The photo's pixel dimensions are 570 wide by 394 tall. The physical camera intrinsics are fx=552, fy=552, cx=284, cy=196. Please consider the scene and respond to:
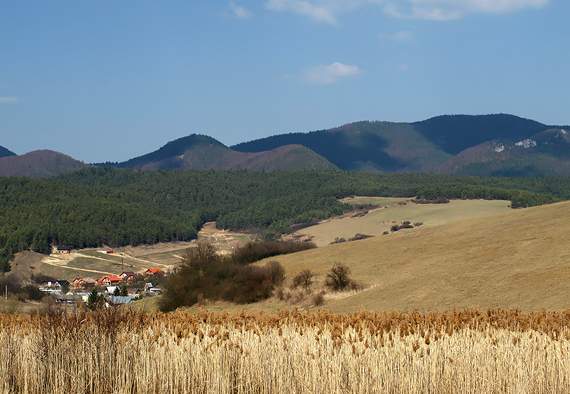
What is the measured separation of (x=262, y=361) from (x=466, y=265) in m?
25.5

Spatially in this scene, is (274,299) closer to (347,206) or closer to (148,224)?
(347,206)

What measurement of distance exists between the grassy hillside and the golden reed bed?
520 inches

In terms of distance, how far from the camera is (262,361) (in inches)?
363

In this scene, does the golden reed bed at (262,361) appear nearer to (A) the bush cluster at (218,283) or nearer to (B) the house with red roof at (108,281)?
(A) the bush cluster at (218,283)

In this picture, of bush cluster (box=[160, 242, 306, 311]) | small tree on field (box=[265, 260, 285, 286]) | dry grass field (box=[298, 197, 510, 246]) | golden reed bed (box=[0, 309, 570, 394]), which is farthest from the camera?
dry grass field (box=[298, 197, 510, 246])

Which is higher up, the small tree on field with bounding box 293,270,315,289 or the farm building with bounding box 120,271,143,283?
the small tree on field with bounding box 293,270,315,289

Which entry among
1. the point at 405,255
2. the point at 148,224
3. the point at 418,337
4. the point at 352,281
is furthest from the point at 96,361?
the point at 148,224

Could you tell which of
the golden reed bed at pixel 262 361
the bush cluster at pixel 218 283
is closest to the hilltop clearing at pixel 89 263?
the bush cluster at pixel 218 283

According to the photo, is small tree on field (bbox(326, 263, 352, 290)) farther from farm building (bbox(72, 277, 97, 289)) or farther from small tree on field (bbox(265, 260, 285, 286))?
farm building (bbox(72, 277, 97, 289))

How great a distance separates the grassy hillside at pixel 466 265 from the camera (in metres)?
24.8

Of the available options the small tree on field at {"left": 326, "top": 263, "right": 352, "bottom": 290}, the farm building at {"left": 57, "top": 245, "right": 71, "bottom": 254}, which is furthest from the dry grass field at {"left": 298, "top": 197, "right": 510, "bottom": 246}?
the small tree on field at {"left": 326, "top": 263, "right": 352, "bottom": 290}

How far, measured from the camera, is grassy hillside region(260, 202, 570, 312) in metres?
24.8

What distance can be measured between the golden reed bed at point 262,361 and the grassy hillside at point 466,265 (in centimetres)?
1322

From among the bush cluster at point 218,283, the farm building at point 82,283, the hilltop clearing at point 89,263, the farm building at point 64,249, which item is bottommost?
the farm building at point 82,283
